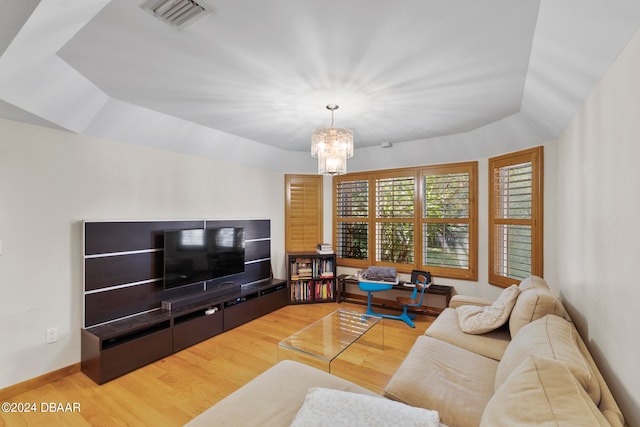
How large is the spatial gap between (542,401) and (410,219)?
11.9ft

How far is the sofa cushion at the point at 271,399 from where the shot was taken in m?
1.39

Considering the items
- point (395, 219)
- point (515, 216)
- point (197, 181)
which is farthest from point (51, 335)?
point (515, 216)

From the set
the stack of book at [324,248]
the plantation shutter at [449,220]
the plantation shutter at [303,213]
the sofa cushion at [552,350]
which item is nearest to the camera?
the sofa cushion at [552,350]

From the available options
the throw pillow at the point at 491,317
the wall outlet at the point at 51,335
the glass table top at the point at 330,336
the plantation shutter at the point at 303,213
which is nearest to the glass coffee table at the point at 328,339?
the glass table top at the point at 330,336

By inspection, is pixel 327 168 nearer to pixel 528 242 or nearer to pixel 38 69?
pixel 38 69

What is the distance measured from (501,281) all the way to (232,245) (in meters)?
3.48

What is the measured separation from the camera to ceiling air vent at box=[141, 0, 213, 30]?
1.51 metres

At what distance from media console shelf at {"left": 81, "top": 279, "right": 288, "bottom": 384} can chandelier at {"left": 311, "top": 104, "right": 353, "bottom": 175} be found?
2163mm

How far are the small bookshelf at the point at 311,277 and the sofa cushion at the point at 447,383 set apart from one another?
110 inches

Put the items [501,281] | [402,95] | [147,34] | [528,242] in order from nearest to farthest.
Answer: [147,34], [402,95], [528,242], [501,281]

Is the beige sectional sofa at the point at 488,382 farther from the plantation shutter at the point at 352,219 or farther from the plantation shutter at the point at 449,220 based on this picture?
the plantation shutter at the point at 352,219

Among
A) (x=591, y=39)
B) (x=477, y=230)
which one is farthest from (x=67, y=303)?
(x=477, y=230)

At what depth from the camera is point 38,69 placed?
1979mm

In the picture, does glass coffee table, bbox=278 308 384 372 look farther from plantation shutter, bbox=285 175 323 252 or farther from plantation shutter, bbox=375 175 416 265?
plantation shutter, bbox=285 175 323 252
